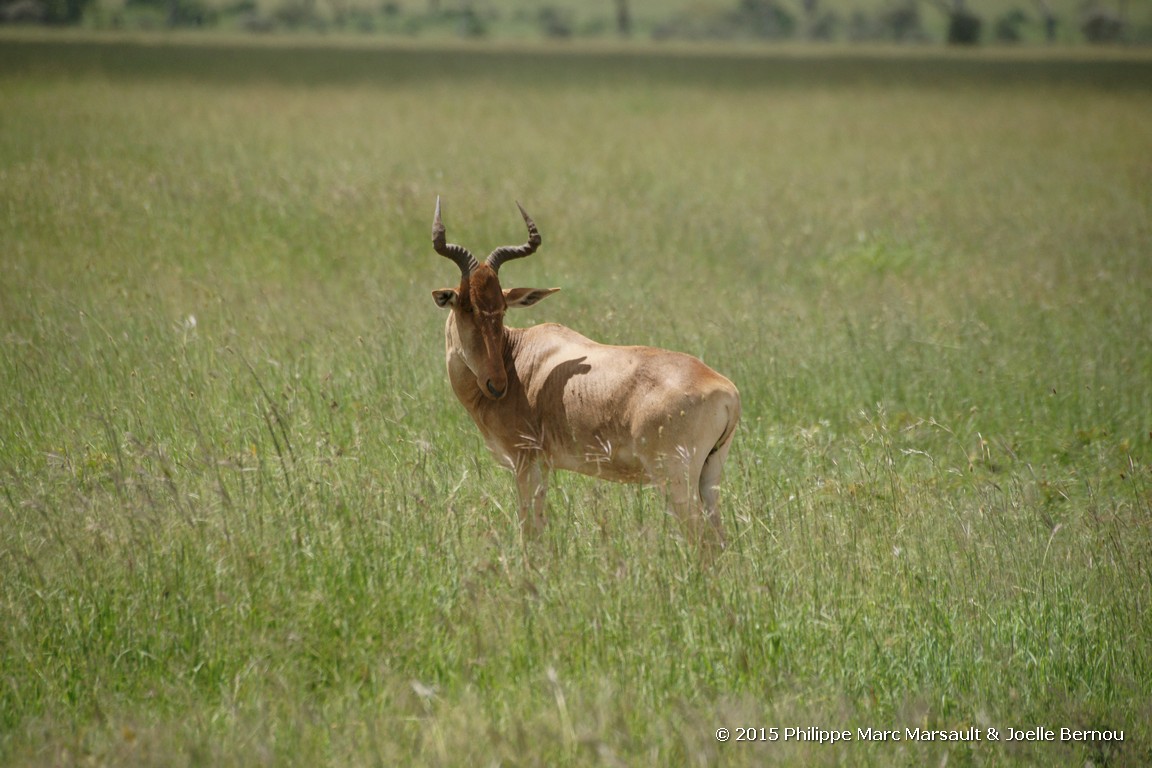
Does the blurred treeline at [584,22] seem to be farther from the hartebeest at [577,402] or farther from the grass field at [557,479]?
the hartebeest at [577,402]

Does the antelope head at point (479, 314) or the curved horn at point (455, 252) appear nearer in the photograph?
the antelope head at point (479, 314)

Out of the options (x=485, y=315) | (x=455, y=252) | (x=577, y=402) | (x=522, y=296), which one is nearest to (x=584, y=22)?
(x=522, y=296)

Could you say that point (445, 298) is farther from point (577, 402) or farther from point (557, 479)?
point (557, 479)

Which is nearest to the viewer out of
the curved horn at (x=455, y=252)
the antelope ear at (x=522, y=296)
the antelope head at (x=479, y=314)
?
the antelope head at (x=479, y=314)

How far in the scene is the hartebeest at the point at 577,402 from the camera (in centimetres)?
612

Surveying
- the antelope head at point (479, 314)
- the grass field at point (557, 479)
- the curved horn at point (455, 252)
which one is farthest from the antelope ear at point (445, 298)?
the grass field at point (557, 479)

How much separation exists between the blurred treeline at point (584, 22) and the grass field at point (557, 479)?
156ft

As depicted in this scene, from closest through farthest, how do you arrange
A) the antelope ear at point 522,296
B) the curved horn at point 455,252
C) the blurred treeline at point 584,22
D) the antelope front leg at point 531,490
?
1. the antelope front leg at point 531,490
2. the curved horn at point 455,252
3. the antelope ear at point 522,296
4. the blurred treeline at point 584,22

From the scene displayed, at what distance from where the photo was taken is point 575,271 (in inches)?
512

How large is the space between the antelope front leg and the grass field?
145 millimetres

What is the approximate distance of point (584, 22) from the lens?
8475 centimetres

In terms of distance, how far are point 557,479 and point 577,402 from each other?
2.67ft

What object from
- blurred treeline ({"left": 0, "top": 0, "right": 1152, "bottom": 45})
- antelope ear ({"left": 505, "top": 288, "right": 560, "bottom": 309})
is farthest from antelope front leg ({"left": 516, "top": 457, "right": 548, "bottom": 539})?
blurred treeline ({"left": 0, "top": 0, "right": 1152, "bottom": 45})

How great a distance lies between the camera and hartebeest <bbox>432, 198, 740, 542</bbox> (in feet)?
20.1
